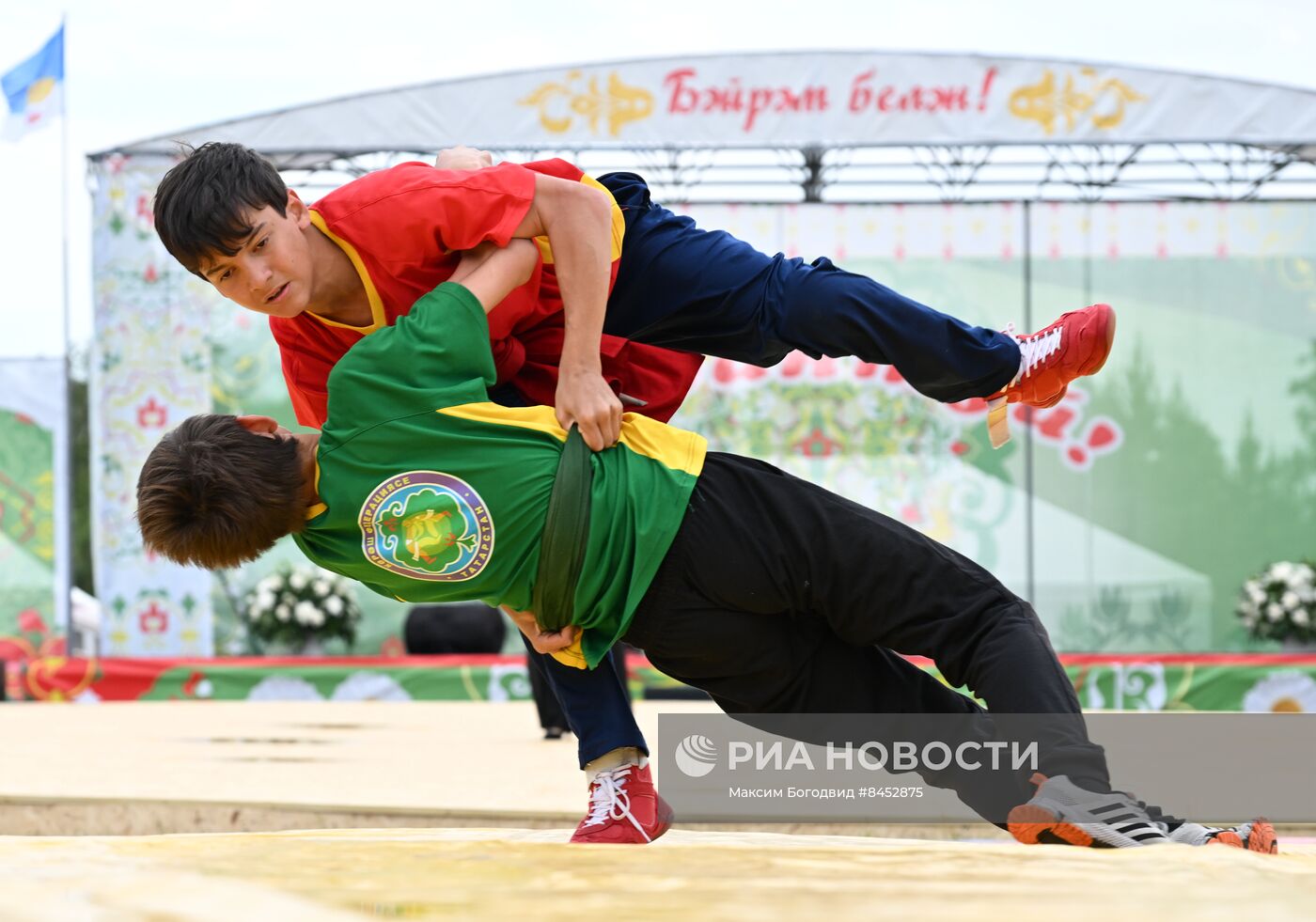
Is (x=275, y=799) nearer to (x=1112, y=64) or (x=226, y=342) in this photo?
(x=226, y=342)

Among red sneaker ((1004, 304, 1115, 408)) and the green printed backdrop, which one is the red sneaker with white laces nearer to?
red sneaker ((1004, 304, 1115, 408))

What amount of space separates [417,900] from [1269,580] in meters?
7.97

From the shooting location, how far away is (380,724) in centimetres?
490

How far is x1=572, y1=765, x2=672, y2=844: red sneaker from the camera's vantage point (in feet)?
5.96

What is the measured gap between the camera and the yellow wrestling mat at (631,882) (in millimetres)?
1030

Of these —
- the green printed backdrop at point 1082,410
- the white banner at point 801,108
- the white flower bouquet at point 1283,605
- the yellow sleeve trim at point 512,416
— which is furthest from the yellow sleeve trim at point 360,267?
the white flower bouquet at point 1283,605

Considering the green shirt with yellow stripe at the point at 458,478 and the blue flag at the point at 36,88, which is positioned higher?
the blue flag at the point at 36,88

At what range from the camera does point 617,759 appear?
1.89 metres

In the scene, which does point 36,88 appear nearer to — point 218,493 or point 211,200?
point 211,200

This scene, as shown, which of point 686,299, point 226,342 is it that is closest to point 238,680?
point 226,342

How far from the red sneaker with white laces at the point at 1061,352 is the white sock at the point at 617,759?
0.73 metres

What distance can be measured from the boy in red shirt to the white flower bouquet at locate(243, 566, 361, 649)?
642 centimetres

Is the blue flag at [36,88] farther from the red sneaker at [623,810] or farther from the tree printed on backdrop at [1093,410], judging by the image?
the red sneaker at [623,810]

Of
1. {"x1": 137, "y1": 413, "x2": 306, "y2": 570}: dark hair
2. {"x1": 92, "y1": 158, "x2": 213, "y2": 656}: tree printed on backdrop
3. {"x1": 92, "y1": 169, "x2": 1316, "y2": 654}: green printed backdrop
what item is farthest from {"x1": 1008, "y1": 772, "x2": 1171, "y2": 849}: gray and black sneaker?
{"x1": 92, "y1": 158, "x2": 213, "y2": 656}: tree printed on backdrop
